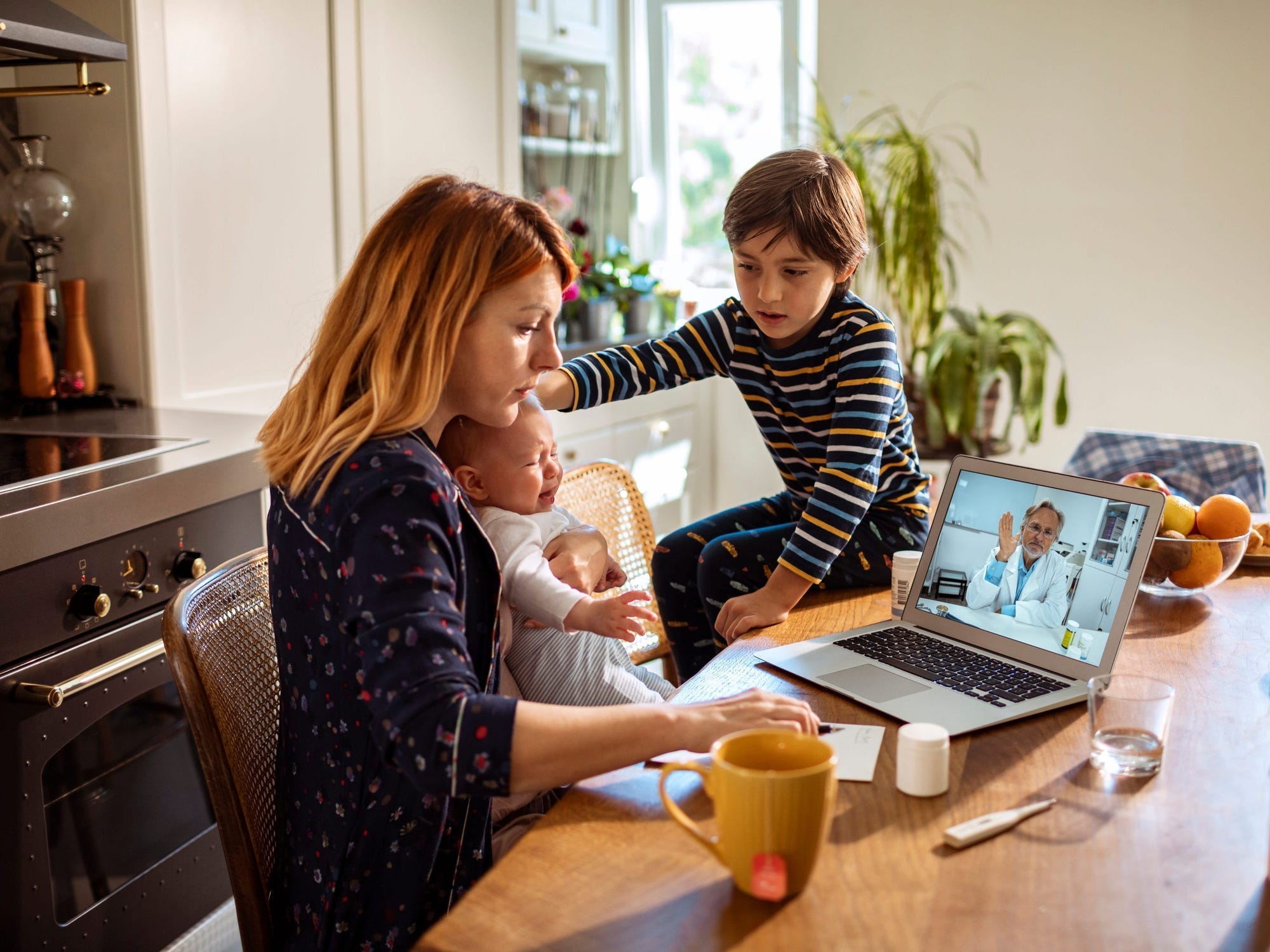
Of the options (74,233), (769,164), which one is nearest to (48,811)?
(74,233)

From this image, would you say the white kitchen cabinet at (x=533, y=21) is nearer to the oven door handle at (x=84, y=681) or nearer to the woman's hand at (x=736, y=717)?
the oven door handle at (x=84, y=681)

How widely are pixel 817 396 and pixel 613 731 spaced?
87 cm

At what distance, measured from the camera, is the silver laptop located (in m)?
1.14

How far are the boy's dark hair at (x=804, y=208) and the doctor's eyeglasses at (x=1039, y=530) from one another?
1.69 feet

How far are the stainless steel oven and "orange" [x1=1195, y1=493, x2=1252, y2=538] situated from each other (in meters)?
1.47

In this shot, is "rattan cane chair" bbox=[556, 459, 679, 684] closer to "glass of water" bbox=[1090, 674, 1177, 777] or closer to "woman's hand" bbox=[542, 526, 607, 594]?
"woman's hand" bbox=[542, 526, 607, 594]

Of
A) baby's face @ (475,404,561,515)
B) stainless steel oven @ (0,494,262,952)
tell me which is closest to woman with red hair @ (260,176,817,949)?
baby's face @ (475,404,561,515)

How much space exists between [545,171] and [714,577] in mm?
2801

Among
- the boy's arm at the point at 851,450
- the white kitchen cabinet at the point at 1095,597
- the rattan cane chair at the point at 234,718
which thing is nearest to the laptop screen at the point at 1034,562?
the white kitchen cabinet at the point at 1095,597

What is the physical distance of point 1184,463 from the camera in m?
2.61

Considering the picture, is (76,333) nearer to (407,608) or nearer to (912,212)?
(407,608)

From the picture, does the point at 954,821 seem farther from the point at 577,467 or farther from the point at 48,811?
the point at 48,811

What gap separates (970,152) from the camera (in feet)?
12.7

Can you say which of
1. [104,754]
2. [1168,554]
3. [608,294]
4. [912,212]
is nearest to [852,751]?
[1168,554]
